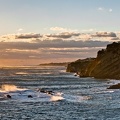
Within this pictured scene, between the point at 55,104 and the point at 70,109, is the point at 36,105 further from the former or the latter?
the point at 70,109

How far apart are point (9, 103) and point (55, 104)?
9417 mm

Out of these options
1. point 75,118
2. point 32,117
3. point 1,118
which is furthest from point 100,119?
point 1,118

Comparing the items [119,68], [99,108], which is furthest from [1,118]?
[119,68]

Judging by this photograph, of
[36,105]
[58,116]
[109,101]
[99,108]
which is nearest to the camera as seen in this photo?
[58,116]

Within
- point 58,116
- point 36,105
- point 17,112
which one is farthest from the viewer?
point 36,105

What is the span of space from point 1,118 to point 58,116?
867 cm

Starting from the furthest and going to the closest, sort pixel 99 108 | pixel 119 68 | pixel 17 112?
1. pixel 119 68
2. pixel 99 108
3. pixel 17 112

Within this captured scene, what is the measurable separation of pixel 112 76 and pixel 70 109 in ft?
417

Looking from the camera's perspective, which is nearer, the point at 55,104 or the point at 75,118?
the point at 75,118

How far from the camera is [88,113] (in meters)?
63.1

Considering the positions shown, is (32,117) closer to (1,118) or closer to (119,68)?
(1,118)

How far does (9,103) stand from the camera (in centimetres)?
7856

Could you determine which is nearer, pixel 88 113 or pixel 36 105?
pixel 88 113

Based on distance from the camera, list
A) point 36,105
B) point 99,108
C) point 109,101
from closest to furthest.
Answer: point 99,108
point 36,105
point 109,101
